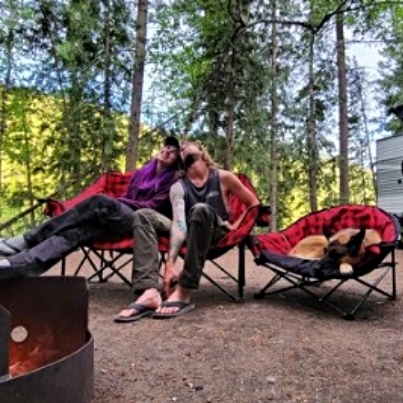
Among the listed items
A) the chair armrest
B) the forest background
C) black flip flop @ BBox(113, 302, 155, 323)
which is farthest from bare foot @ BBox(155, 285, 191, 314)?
the forest background

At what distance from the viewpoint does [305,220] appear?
3.46 metres

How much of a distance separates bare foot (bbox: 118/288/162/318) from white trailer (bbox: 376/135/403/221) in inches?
213

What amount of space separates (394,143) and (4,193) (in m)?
7.35

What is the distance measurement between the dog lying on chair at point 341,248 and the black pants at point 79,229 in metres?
1.13

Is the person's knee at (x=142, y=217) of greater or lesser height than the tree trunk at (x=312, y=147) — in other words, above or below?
below

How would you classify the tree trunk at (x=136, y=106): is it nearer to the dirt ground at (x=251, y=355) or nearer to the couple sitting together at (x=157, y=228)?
the couple sitting together at (x=157, y=228)

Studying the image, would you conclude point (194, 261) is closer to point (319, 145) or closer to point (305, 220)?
point (305, 220)

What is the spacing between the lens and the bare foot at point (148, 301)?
246 centimetres

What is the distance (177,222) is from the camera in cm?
276

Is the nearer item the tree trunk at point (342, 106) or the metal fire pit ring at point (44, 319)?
the metal fire pit ring at point (44, 319)

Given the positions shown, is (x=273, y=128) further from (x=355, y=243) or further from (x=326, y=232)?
(x=355, y=243)

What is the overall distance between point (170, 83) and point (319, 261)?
21.2 feet

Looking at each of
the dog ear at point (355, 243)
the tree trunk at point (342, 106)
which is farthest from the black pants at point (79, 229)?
the tree trunk at point (342, 106)

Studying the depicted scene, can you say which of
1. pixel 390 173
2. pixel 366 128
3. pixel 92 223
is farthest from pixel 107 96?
pixel 366 128
